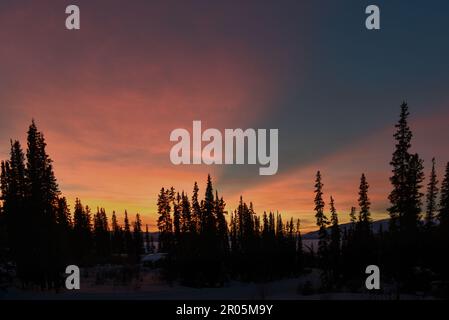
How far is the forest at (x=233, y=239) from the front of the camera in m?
30.9

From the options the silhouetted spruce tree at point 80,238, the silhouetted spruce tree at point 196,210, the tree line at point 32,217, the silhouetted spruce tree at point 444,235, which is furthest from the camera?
the silhouetted spruce tree at point 80,238

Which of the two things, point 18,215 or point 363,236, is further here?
point 363,236

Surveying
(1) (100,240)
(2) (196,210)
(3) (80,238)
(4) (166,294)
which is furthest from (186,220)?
(1) (100,240)

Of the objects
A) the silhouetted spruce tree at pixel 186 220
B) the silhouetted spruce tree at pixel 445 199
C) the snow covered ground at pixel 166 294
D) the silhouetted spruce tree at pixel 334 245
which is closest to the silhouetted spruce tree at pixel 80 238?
the silhouetted spruce tree at pixel 186 220

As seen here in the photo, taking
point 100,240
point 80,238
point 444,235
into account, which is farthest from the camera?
point 100,240

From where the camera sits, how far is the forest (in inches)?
1216

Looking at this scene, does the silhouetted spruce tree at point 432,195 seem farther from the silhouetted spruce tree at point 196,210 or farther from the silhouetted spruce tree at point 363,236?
the silhouetted spruce tree at point 196,210

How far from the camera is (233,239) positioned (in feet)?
244

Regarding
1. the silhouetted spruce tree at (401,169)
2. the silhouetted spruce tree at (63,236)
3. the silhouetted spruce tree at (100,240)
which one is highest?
the silhouetted spruce tree at (401,169)

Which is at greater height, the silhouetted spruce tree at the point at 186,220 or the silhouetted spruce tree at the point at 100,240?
the silhouetted spruce tree at the point at 186,220

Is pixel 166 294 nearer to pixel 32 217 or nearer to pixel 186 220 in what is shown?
pixel 32 217

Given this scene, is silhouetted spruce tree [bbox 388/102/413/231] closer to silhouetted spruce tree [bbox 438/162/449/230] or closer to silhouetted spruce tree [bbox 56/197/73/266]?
silhouetted spruce tree [bbox 438/162/449/230]
